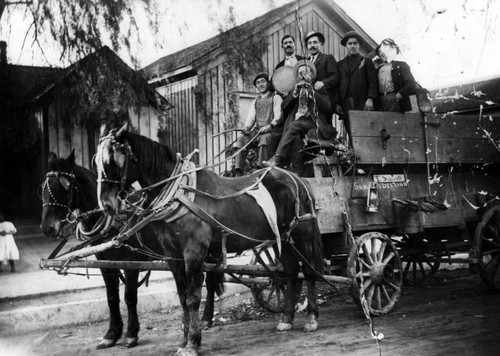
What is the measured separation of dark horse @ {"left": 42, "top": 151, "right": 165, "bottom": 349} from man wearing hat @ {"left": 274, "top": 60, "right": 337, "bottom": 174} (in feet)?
6.39

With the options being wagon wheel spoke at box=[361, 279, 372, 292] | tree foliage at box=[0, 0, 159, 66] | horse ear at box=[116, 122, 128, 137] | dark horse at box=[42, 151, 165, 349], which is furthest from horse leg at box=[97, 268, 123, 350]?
wagon wheel spoke at box=[361, 279, 372, 292]

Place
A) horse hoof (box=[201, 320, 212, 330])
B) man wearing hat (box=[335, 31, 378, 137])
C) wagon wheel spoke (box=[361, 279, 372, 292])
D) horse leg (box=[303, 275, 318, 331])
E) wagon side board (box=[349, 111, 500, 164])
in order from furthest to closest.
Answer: man wearing hat (box=[335, 31, 378, 137])
horse hoof (box=[201, 320, 212, 330])
wagon side board (box=[349, 111, 500, 164])
wagon wheel spoke (box=[361, 279, 372, 292])
horse leg (box=[303, 275, 318, 331])

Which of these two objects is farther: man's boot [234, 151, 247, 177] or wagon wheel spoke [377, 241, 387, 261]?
man's boot [234, 151, 247, 177]

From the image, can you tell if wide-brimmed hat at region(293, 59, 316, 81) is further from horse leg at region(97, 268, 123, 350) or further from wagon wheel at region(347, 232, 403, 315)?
horse leg at region(97, 268, 123, 350)

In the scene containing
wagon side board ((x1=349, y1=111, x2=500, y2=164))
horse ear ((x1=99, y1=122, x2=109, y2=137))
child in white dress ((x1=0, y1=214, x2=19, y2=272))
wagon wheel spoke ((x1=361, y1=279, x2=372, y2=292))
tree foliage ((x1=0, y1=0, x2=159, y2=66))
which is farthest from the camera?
child in white dress ((x1=0, y1=214, x2=19, y2=272))

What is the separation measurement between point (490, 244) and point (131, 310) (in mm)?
4799

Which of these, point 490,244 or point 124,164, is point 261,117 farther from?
point 490,244

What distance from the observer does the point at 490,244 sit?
729cm

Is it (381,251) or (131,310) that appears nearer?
(131,310)

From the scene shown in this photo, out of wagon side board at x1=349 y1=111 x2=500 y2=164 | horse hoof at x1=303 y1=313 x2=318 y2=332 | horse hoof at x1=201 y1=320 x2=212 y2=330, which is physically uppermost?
wagon side board at x1=349 y1=111 x2=500 y2=164

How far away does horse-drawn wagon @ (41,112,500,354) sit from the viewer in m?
4.83

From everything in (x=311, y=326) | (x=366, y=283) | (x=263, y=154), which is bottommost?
(x=311, y=326)

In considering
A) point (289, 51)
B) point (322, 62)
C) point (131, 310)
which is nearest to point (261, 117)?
point (289, 51)

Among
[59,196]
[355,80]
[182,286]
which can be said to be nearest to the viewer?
[182,286]
